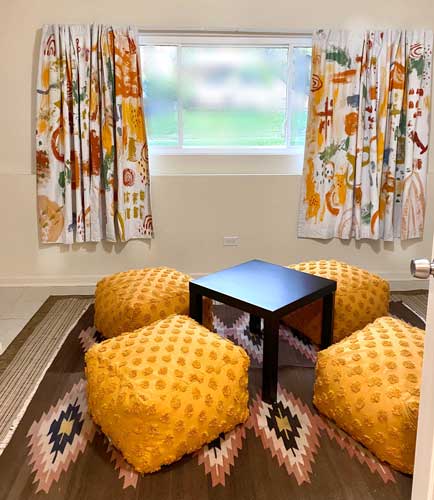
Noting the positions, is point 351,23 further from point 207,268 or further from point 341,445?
point 341,445

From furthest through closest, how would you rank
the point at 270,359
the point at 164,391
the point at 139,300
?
the point at 139,300 < the point at 270,359 < the point at 164,391

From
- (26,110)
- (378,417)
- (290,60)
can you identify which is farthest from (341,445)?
(26,110)

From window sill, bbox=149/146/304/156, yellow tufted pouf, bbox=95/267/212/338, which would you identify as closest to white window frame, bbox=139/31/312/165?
window sill, bbox=149/146/304/156

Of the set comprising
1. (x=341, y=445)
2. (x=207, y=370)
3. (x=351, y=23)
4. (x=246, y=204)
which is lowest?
(x=341, y=445)

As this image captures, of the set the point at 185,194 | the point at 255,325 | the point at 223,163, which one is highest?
the point at 223,163

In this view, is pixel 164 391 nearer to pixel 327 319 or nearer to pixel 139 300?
pixel 139 300

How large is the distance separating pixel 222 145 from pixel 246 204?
496mm

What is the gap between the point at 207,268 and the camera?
3713 mm

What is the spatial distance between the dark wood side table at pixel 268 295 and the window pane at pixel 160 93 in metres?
1.55

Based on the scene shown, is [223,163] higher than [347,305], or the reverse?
[223,163]

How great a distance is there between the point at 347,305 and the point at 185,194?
158 cm

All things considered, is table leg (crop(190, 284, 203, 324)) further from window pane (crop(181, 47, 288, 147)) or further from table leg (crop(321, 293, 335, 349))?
window pane (crop(181, 47, 288, 147))

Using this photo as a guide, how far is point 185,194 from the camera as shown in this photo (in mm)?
3557

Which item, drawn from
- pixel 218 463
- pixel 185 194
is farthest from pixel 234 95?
pixel 218 463
